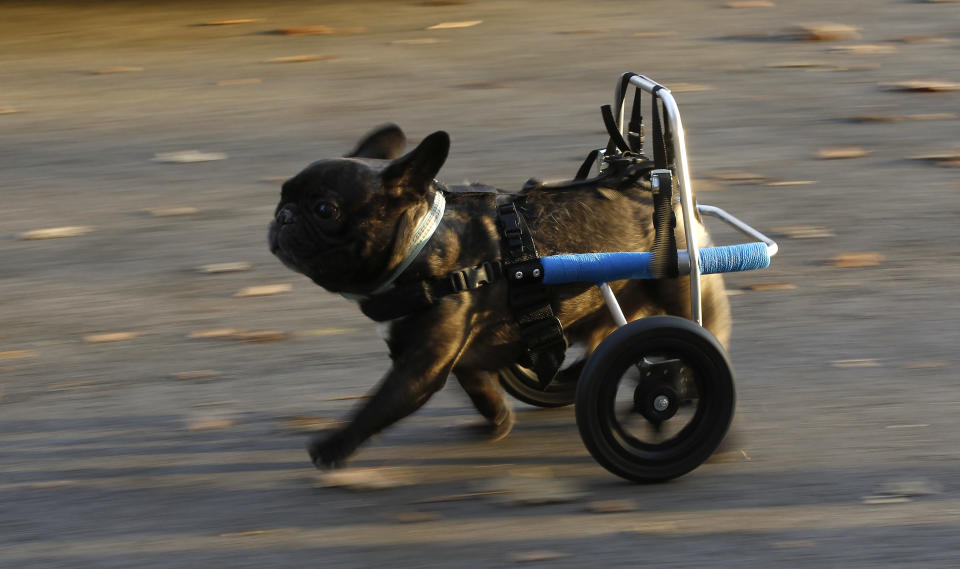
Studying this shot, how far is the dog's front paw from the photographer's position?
3.92 meters

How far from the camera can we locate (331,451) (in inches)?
154

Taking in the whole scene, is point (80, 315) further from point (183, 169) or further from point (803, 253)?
point (803, 253)

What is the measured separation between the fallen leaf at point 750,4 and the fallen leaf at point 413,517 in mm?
7740

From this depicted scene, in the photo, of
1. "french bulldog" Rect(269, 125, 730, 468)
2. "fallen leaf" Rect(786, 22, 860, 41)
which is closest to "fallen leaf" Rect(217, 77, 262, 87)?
"fallen leaf" Rect(786, 22, 860, 41)

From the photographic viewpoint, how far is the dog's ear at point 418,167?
12.1 feet

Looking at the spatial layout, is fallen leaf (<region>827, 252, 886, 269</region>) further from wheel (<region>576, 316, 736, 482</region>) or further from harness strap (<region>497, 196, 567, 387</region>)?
harness strap (<region>497, 196, 567, 387</region>)

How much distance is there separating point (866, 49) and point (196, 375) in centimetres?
631

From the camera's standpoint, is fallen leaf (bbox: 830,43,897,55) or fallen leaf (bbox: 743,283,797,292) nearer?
fallen leaf (bbox: 743,283,797,292)

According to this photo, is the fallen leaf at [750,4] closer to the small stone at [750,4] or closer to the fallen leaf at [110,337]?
A: the small stone at [750,4]

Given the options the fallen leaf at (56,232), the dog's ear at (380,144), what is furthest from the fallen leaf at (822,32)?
the dog's ear at (380,144)

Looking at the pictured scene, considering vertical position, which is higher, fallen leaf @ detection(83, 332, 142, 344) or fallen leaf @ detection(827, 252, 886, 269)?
fallen leaf @ detection(827, 252, 886, 269)

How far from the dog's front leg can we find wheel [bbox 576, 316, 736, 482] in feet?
1.41

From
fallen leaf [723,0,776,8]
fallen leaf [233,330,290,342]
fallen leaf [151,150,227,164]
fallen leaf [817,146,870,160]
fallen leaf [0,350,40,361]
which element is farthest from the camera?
fallen leaf [723,0,776,8]

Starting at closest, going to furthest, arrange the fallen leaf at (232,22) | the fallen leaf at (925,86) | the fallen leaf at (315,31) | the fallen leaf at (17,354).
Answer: the fallen leaf at (17,354), the fallen leaf at (925,86), the fallen leaf at (315,31), the fallen leaf at (232,22)
